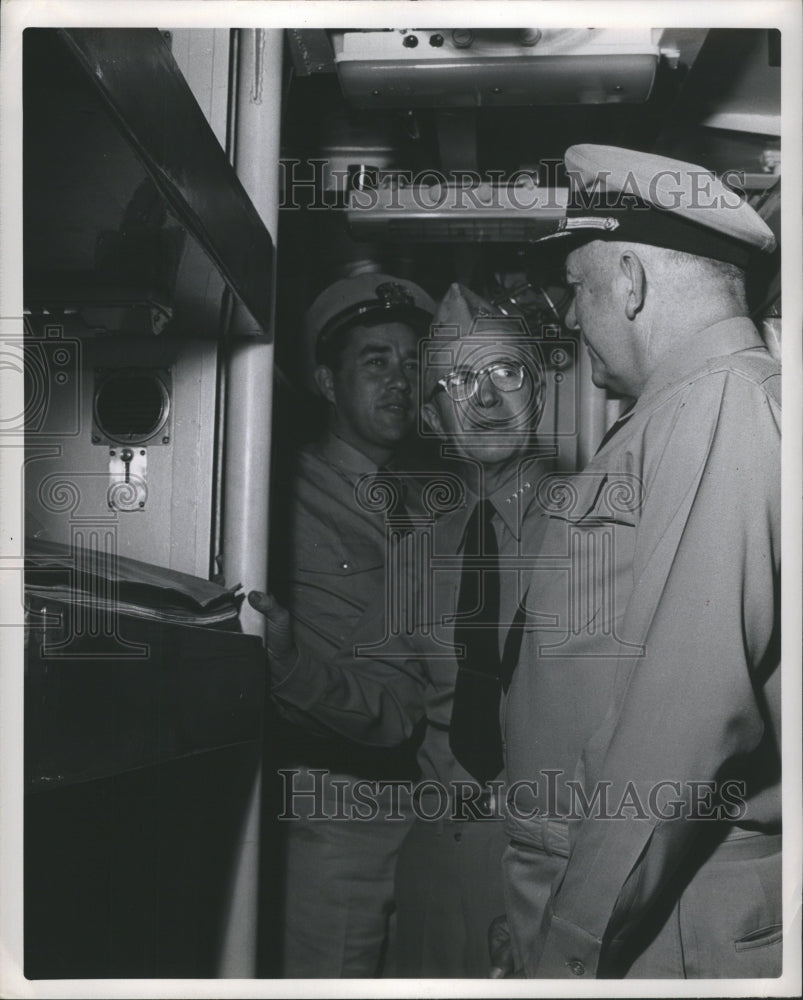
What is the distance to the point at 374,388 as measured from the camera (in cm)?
146

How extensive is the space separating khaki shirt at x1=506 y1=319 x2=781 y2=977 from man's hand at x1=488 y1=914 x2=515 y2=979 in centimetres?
5

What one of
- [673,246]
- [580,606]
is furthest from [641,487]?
[673,246]

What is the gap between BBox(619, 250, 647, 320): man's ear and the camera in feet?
3.84

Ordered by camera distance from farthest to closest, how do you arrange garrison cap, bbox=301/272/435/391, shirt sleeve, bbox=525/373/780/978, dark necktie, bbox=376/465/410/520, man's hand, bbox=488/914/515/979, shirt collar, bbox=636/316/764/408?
garrison cap, bbox=301/272/435/391 → dark necktie, bbox=376/465/410/520 → man's hand, bbox=488/914/515/979 → shirt collar, bbox=636/316/764/408 → shirt sleeve, bbox=525/373/780/978

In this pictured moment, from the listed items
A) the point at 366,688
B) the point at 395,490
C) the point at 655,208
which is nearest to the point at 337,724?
the point at 366,688

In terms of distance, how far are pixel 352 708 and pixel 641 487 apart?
484 millimetres

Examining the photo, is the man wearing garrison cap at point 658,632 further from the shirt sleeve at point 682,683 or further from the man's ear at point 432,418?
the man's ear at point 432,418

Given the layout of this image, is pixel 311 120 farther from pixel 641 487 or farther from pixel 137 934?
pixel 137 934

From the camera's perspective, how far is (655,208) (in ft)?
3.81

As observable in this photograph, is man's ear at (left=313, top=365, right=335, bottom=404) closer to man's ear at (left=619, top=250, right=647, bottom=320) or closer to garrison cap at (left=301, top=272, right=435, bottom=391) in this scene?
garrison cap at (left=301, top=272, right=435, bottom=391)

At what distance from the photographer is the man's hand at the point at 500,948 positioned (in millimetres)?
1194

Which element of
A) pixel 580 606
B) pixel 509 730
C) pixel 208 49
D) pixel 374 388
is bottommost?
pixel 509 730

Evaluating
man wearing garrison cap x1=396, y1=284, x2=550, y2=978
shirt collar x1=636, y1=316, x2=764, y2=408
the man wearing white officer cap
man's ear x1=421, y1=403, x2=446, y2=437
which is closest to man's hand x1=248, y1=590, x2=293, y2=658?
the man wearing white officer cap

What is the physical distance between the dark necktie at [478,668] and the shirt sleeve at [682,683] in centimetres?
26
